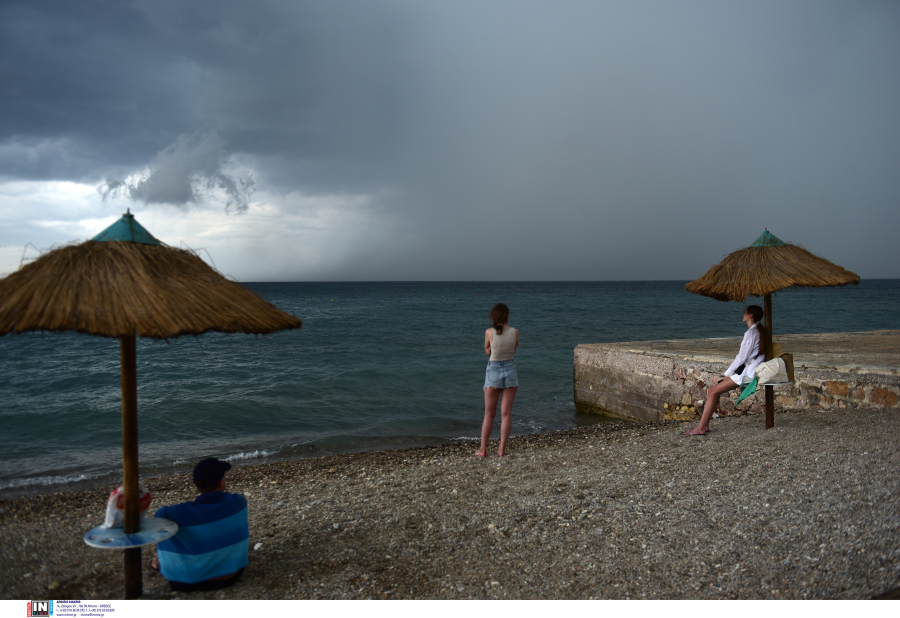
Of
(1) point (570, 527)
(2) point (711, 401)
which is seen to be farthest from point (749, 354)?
(1) point (570, 527)

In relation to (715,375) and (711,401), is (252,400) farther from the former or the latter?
(711,401)

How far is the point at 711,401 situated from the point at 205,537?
5725mm

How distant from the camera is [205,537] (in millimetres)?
3062

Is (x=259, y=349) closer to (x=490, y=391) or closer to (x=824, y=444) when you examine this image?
(x=490, y=391)

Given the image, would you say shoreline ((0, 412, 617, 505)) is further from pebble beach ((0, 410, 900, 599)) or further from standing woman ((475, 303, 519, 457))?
standing woman ((475, 303, 519, 457))

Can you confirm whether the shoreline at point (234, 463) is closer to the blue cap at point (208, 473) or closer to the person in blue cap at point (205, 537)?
the person in blue cap at point (205, 537)

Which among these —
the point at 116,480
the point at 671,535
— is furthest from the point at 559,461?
the point at 116,480

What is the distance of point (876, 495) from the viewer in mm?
3961

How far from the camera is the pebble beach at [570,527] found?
3.18m

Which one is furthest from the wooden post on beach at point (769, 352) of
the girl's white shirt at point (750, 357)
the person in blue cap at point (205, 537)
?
the person in blue cap at point (205, 537)

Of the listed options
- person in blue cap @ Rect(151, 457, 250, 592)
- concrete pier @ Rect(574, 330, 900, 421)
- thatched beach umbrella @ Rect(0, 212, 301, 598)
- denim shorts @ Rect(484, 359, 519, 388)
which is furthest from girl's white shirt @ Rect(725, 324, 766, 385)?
person in blue cap @ Rect(151, 457, 250, 592)

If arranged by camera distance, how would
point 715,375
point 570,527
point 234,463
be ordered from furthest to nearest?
point 715,375 < point 234,463 < point 570,527

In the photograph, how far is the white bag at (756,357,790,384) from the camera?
227 inches

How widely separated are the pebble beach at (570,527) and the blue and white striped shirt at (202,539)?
176 mm
